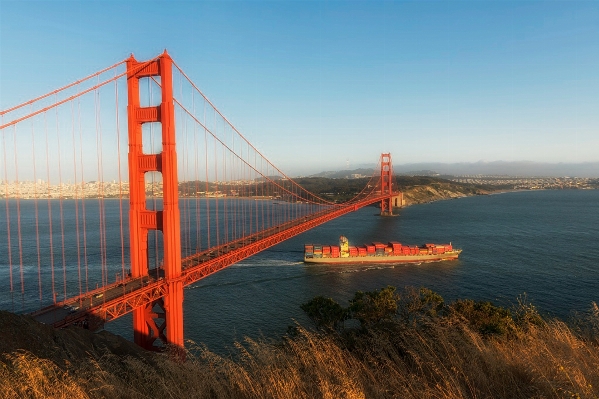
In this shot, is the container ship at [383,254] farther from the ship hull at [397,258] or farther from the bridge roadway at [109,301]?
the bridge roadway at [109,301]

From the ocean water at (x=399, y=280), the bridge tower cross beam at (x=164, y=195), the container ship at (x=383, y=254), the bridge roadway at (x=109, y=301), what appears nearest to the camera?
the bridge roadway at (x=109, y=301)

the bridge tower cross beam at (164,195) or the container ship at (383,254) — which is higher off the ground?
the bridge tower cross beam at (164,195)

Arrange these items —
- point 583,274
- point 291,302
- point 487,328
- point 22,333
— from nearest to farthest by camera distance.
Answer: point 22,333 < point 487,328 < point 291,302 < point 583,274

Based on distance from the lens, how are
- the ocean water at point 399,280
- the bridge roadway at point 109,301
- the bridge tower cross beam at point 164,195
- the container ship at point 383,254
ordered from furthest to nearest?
1. the container ship at point 383,254
2. the ocean water at point 399,280
3. the bridge tower cross beam at point 164,195
4. the bridge roadway at point 109,301

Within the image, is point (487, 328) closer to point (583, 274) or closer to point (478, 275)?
point (478, 275)

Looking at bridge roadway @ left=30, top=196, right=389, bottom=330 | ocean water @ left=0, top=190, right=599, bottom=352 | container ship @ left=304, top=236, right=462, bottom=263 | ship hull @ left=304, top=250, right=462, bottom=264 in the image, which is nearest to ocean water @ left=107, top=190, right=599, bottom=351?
ocean water @ left=0, top=190, right=599, bottom=352

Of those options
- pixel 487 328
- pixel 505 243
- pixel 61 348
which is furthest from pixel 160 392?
pixel 505 243

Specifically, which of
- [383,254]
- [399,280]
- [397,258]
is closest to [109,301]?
[399,280]

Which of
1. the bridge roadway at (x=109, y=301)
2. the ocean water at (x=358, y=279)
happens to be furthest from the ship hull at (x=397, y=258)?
the bridge roadway at (x=109, y=301)

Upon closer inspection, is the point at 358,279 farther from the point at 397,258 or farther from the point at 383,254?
the point at 397,258
